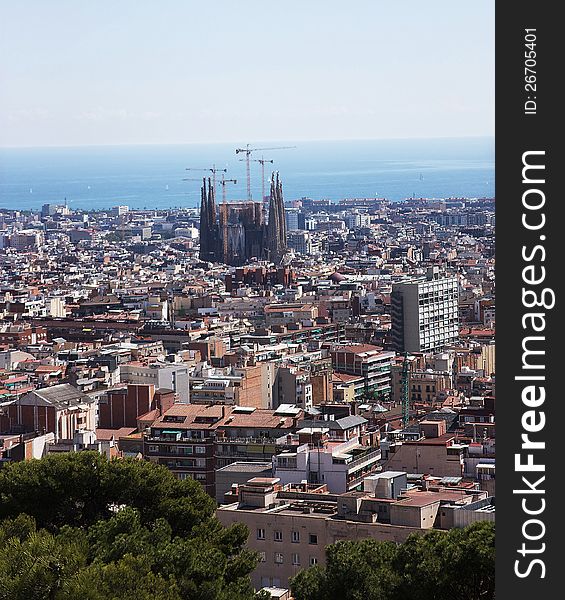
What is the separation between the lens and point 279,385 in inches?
905

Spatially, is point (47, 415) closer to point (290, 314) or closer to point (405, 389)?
point (405, 389)

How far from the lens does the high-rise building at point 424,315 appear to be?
3191 centimetres

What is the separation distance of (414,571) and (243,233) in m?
54.0

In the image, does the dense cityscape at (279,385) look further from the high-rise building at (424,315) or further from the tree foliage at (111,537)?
the tree foliage at (111,537)

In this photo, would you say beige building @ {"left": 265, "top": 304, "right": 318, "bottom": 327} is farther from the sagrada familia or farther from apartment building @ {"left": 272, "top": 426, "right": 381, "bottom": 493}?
the sagrada familia

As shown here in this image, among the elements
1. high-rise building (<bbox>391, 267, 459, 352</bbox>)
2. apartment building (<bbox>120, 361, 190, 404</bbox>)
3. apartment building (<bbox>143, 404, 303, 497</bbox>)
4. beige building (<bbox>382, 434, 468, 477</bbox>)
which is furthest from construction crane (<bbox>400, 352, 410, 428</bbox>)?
high-rise building (<bbox>391, 267, 459, 352</bbox>)

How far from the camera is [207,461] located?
55.5 ft

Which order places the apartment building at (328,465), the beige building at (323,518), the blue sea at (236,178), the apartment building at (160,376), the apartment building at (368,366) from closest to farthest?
the beige building at (323,518) < the apartment building at (328,465) < the apartment building at (160,376) < the apartment building at (368,366) < the blue sea at (236,178)

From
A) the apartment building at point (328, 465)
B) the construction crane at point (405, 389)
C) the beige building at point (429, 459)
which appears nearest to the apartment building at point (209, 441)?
the apartment building at point (328, 465)

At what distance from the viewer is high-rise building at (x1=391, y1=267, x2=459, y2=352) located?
31.9 m

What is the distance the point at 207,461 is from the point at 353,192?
11622 centimetres

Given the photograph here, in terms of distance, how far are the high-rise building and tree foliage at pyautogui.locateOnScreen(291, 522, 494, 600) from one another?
22.0 metres

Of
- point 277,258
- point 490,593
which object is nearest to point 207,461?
point 490,593

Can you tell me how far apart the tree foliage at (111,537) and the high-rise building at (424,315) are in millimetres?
20436
